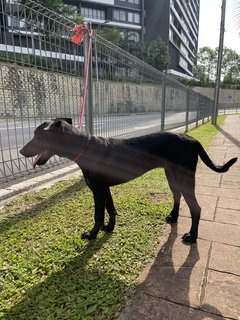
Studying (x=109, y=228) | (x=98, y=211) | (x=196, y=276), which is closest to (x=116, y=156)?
(x=98, y=211)

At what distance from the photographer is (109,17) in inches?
2239

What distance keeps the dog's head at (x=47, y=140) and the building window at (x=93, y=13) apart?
192 ft

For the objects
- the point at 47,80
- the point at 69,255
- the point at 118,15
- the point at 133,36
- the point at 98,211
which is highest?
the point at 118,15

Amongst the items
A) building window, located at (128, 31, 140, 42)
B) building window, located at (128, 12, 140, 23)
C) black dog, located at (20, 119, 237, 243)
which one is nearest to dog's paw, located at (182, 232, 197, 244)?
black dog, located at (20, 119, 237, 243)

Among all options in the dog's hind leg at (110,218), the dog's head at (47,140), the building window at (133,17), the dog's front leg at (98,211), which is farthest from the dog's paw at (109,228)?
the building window at (133,17)

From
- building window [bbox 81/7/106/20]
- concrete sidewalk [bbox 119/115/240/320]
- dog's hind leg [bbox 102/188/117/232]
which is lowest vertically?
concrete sidewalk [bbox 119/115/240/320]

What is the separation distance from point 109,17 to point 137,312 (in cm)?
6304

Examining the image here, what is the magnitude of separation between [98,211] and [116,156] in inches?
22.5

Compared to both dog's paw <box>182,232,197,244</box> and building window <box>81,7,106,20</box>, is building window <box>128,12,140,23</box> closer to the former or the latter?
building window <box>81,7,106,20</box>

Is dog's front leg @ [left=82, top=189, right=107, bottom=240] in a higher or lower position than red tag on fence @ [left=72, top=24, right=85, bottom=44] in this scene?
lower

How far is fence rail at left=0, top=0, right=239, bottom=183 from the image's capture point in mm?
3797

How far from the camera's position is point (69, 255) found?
2.50 meters

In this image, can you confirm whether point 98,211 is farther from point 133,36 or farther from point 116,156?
Answer: point 133,36

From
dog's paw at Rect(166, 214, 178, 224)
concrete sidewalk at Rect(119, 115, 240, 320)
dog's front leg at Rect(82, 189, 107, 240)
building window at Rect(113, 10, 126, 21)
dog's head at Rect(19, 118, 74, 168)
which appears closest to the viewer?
concrete sidewalk at Rect(119, 115, 240, 320)
